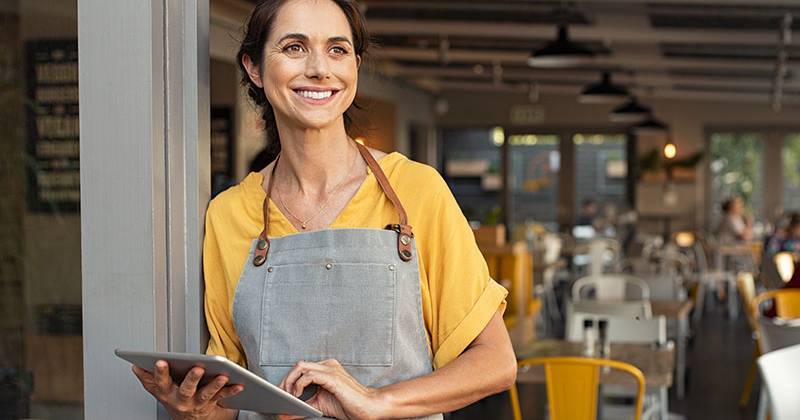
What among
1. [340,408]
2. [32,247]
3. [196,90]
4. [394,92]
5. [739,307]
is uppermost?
[394,92]

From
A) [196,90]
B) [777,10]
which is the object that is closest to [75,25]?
[196,90]

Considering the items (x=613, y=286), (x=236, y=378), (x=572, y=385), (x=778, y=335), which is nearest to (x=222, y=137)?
(x=613, y=286)

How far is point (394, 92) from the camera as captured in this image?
1622 cm

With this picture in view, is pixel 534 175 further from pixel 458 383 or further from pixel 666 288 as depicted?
pixel 458 383

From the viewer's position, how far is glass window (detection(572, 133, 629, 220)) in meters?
19.1

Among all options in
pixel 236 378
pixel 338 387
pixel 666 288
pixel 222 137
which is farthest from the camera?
pixel 222 137

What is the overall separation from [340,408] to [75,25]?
0.84 metres

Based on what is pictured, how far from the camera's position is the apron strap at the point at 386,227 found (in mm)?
1813

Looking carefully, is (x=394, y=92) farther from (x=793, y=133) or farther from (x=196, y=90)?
(x=196, y=90)

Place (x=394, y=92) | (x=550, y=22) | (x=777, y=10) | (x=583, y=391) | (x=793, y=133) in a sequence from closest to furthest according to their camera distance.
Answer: (x=583, y=391), (x=777, y=10), (x=550, y=22), (x=394, y=92), (x=793, y=133)

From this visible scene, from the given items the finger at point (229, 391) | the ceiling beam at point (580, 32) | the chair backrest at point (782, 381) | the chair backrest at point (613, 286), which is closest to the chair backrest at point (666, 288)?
the chair backrest at point (613, 286)

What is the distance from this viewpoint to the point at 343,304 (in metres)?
1.80

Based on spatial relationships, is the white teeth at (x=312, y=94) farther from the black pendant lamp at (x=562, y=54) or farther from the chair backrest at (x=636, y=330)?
the black pendant lamp at (x=562, y=54)

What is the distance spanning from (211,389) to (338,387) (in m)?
0.20
